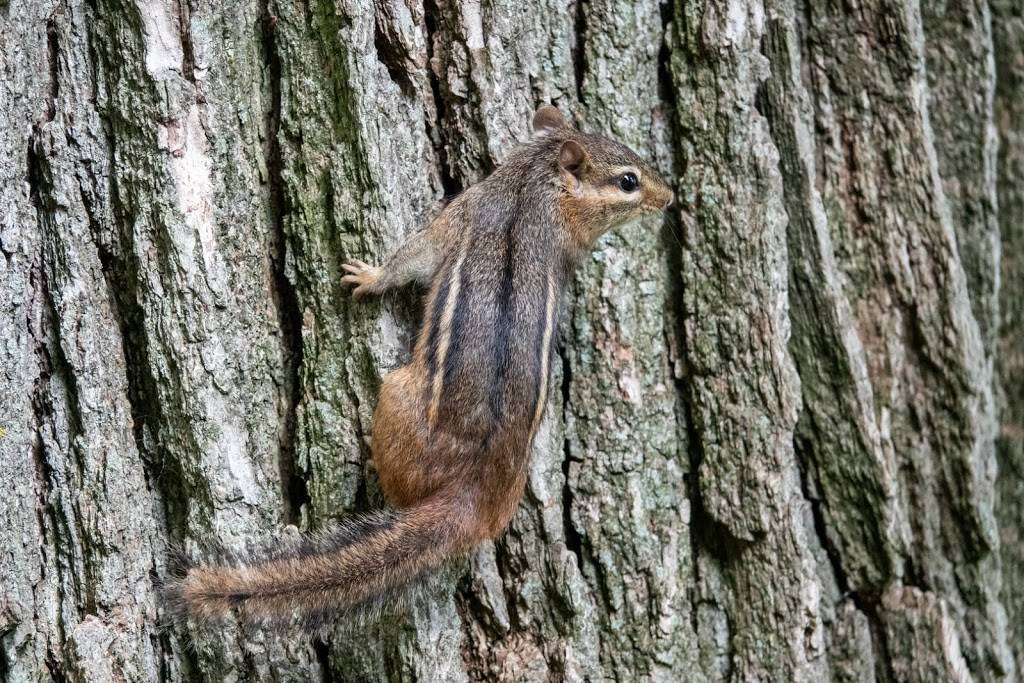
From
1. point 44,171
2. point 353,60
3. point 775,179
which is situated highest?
point 353,60

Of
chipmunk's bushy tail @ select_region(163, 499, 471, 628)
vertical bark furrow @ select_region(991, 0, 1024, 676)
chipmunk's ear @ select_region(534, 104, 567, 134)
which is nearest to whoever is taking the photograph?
chipmunk's bushy tail @ select_region(163, 499, 471, 628)

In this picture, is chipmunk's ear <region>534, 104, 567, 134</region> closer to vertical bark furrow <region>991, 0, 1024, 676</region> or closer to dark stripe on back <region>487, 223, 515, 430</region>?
dark stripe on back <region>487, 223, 515, 430</region>

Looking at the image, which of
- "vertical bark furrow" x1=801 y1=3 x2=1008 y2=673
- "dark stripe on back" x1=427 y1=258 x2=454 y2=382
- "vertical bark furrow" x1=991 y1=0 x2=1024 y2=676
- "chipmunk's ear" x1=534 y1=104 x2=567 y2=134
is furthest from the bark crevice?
"vertical bark furrow" x1=991 y1=0 x2=1024 y2=676

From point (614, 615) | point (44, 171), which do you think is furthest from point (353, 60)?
point (614, 615)

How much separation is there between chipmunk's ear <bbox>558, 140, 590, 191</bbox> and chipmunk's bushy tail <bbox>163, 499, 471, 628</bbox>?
120 cm

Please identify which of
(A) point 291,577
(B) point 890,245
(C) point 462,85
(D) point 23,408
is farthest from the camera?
(B) point 890,245

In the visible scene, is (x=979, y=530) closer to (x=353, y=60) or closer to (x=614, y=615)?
(x=614, y=615)

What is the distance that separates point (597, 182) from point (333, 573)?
5.08 feet

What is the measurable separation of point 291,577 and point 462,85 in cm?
149

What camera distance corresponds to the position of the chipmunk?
9.04ft

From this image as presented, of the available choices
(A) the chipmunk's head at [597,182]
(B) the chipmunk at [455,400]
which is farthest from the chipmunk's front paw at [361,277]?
(A) the chipmunk's head at [597,182]

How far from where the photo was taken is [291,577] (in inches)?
107

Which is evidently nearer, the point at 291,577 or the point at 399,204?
the point at 291,577

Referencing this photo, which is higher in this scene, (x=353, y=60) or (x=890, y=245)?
(x=353, y=60)
